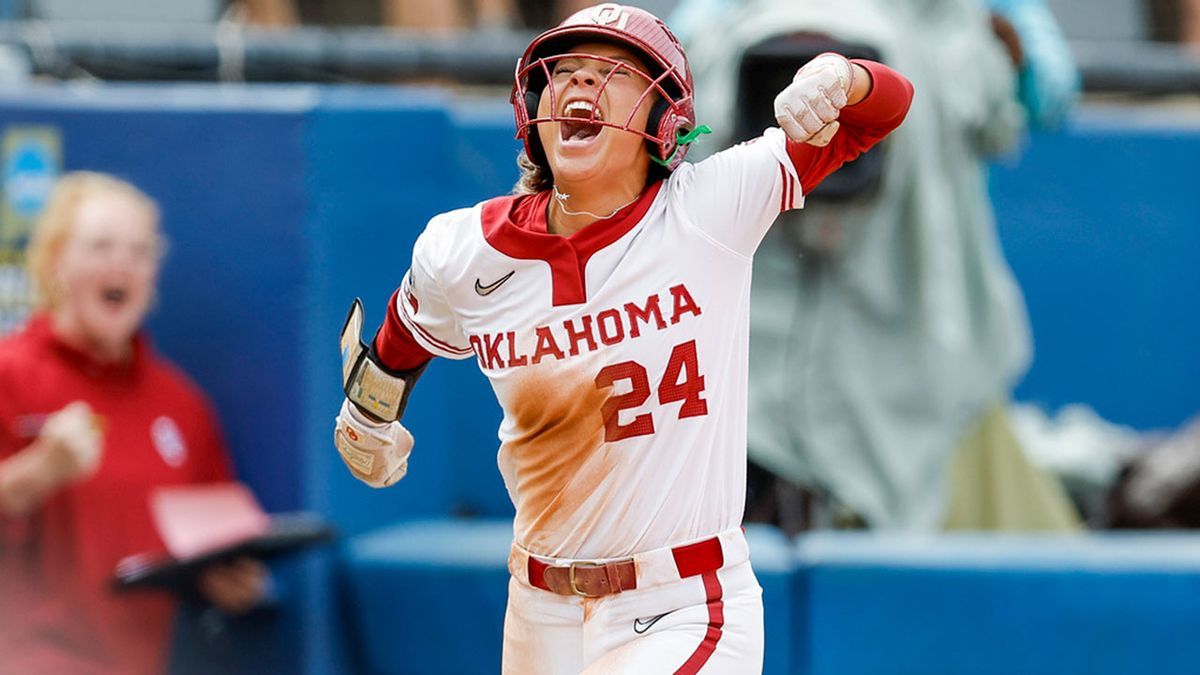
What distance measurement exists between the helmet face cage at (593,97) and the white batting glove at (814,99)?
23 cm

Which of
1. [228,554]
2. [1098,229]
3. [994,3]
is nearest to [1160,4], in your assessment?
[1098,229]

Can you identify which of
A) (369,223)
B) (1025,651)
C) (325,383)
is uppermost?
(369,223)

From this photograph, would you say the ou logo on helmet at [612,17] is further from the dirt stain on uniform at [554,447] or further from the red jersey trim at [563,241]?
the dirt stain on uniform at [554,447]

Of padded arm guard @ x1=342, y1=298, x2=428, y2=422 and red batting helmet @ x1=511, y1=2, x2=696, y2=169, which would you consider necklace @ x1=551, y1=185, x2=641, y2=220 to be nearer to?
red batting helmet @ x1=511, y1=2, x2=696, y2=169

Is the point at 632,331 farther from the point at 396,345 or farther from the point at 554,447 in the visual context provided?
the point at 396,345

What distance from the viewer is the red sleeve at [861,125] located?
128 inches

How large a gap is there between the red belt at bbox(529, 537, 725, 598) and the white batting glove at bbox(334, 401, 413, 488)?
45 centimetres

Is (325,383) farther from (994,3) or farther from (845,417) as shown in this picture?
(994,3)

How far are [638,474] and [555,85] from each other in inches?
26.8

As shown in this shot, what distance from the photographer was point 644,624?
3336 millimetres

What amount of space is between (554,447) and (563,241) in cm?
36

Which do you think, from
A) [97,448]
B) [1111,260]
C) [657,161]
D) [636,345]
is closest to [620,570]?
[636,345]

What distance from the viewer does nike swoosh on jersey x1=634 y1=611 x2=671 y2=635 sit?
10.9 ft

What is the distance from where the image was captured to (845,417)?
580cm
